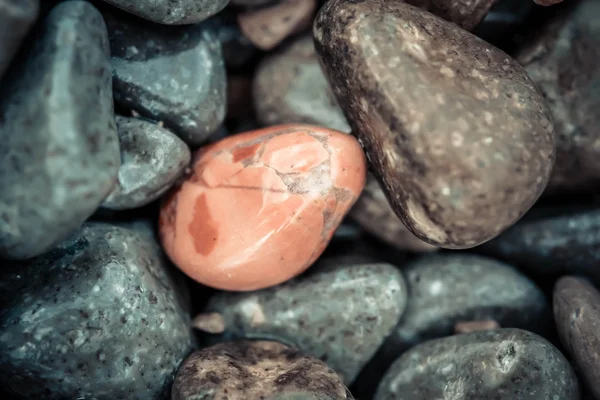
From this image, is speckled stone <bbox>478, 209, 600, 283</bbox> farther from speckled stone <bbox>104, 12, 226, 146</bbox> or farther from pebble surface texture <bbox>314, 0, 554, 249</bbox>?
speckled stone <bbox>104, 12, 226, 146</bbox>

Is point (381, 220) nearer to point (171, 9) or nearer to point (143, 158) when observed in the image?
point (143, 158)

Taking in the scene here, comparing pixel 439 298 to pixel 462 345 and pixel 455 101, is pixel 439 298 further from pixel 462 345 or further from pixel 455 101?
pixel 455 101

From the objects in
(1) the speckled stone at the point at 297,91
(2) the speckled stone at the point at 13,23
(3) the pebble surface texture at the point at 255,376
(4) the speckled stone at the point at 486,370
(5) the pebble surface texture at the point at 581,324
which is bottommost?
(3) the pebble surface texture at the point at 255,376

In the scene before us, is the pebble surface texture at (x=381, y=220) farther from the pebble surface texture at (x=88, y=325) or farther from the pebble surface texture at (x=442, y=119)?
the pebble surface texture at (x=88, y=325)

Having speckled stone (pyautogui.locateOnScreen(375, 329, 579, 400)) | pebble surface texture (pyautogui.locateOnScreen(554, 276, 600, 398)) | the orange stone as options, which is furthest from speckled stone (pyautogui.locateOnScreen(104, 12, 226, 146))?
pebble surface texture (pyautogui.locateOnScreen(554, 276, 600, 398))

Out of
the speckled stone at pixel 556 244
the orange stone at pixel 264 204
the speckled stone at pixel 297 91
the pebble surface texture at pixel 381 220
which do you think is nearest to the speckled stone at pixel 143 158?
the orange stone at pixel 264 204

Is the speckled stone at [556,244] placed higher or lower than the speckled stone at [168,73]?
lower

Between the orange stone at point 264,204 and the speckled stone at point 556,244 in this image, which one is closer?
the orange stone at point 264,204
